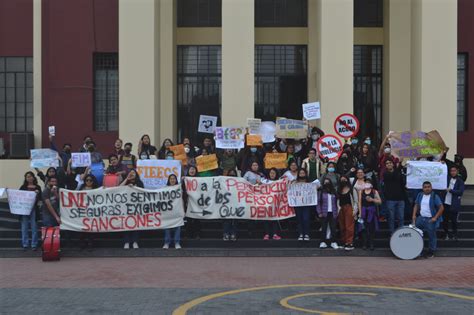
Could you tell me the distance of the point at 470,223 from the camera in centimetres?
1608

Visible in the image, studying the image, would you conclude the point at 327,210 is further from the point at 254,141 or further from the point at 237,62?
the point at 237,62

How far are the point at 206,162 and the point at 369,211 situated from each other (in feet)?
13.4

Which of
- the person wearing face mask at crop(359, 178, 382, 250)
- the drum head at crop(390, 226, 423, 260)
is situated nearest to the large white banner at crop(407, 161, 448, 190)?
the person wearing face mask at crop(359, 178, 382, 250)

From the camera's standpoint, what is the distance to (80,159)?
54.0 ft

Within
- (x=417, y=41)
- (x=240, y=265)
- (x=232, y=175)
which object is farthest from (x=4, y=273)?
(x=417, y=41)

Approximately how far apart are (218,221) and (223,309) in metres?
6.89

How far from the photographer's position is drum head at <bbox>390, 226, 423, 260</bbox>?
45.5 feet

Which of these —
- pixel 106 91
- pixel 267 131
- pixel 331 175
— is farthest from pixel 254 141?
pixel 106 91

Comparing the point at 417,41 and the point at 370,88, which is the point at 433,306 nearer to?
the point at 417,41

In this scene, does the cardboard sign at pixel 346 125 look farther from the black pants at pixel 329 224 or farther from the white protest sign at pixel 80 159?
the white protest sign at pixel 80 159

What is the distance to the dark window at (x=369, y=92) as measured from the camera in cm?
2252

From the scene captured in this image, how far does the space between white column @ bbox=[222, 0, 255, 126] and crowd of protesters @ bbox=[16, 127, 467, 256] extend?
3.00m

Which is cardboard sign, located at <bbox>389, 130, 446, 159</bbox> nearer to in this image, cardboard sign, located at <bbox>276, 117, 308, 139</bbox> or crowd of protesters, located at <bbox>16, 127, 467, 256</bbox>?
crowd of protesters, located at <bbox>16, 127, 467, 256</bbox>

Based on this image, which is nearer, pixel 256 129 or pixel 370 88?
pixel 256 129
